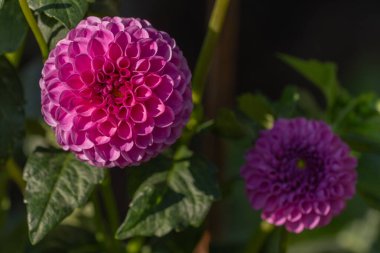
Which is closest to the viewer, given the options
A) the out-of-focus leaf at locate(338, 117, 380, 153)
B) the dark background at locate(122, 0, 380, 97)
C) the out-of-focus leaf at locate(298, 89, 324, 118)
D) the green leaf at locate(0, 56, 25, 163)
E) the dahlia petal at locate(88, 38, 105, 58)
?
the dahlia petal at locate(88, 38, 105, 58)

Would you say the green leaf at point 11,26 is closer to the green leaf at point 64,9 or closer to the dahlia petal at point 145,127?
the green leaf at point 64,9

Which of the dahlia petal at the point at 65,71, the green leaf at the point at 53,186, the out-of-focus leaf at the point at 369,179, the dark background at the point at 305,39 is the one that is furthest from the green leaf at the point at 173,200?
the dark background at the point at 305,39

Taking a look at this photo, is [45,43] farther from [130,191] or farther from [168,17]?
[168,17]

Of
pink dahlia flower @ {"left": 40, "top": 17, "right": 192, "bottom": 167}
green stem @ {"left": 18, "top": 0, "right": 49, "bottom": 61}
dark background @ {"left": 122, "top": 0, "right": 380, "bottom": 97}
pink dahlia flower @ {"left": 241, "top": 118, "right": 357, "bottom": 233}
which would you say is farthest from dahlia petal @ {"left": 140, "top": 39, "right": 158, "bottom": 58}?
dark background @ {"left": 122, "top": 0, "right": 380, "bottom": 97}

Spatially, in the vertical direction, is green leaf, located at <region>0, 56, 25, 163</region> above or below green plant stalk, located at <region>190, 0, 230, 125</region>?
below

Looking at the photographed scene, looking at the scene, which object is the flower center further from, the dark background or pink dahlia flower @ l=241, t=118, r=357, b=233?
the dark background

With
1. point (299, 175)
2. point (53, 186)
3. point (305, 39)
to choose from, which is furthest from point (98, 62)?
point (305, 39)

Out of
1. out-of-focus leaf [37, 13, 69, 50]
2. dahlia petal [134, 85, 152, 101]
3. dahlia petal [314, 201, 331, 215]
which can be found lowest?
dahlia petal [314, 201, 331, 215]
